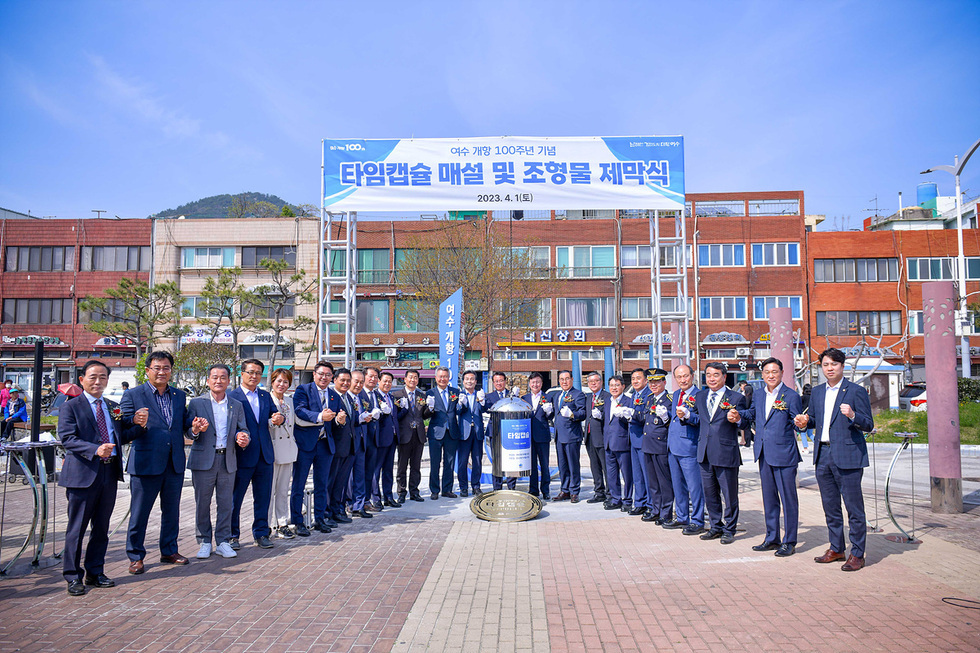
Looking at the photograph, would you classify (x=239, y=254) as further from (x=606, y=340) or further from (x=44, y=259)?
(x=606, y=340)

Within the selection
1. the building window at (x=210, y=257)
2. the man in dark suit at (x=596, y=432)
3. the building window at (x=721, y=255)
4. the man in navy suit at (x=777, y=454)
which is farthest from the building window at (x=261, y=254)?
the man in navy suit at (x=777, y=454)

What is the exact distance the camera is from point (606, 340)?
38219 mm

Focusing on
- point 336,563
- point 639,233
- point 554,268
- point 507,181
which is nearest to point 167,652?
point 336,563

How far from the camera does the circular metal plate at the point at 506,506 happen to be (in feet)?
28.7

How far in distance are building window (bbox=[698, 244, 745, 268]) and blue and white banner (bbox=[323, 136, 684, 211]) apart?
26.4m

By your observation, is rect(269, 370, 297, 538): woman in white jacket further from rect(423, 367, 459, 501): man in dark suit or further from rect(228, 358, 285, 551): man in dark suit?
rect(423, 367, 459, 501): man in dark suit

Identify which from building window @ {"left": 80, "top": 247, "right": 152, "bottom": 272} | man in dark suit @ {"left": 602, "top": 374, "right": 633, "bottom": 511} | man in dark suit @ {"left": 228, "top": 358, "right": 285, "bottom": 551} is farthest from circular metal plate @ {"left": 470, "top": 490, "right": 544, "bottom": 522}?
building window @ {"left": 80, "top": 247, "right": 152, "bottom": 272}

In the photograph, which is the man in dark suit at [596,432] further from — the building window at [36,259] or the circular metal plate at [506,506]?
the building window at [36,259]

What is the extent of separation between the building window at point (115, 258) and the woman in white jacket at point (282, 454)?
38.5 m

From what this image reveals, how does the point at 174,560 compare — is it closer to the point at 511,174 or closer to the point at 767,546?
the point at 767,546

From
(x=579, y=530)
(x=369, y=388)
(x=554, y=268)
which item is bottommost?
(x=579, y=530)

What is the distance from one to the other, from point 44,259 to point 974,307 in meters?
54.0

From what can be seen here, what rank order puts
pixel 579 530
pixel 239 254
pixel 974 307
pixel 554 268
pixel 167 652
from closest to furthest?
pixel 167 652 → pixel 579 530 → pixel 974 307 → pixel 554 268 → pixel 239 254

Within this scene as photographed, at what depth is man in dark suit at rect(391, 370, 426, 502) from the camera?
32.0 feet
